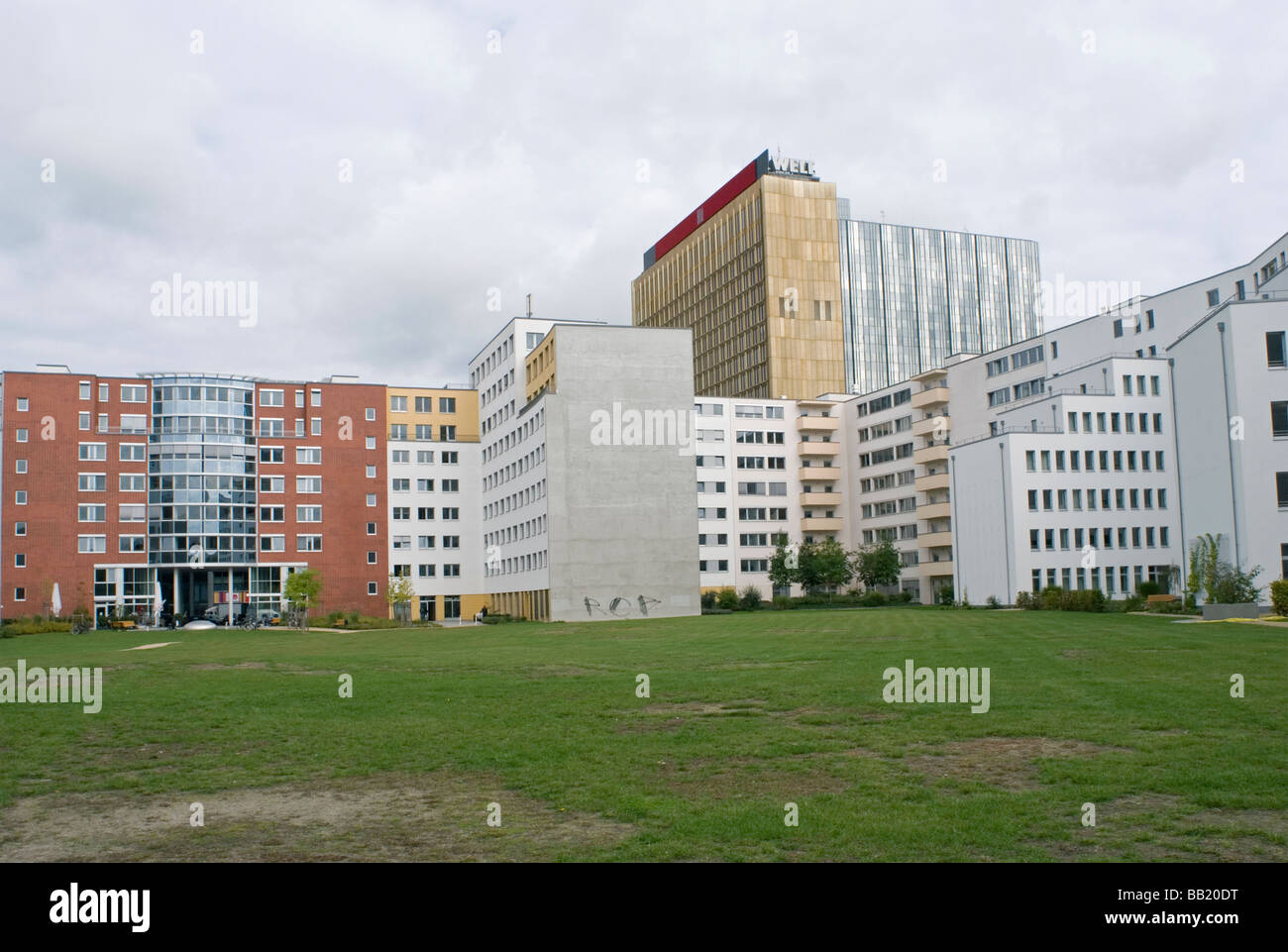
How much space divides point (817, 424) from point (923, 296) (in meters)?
67.7

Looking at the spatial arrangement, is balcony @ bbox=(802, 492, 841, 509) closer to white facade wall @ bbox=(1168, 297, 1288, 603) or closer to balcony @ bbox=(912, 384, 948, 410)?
balcony @ bbox=(912, 384, 948, 410)

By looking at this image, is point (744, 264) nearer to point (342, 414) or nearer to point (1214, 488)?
point (342, 414)

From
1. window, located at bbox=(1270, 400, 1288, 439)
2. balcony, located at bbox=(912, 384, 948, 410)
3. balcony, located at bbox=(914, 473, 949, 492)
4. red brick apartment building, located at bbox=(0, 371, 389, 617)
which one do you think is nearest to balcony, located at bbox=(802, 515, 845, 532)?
balcony, located at bbox=(914, 473, 949, 492)

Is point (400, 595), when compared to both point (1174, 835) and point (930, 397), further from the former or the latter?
point (1174, 835)

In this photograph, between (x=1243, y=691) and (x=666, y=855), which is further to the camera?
(x=1243, y=691)

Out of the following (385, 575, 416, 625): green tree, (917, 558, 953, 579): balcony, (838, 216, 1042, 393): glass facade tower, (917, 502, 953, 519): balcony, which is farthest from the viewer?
(838, 216, 1042, 393): glass facade tower

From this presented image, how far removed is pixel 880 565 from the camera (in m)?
99.7

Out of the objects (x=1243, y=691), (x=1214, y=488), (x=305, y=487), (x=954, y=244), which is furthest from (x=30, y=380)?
(x=954, y=244)

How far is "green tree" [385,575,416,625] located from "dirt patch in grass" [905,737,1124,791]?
263ft

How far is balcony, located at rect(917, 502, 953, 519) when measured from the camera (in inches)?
3797

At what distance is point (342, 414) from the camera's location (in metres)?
106

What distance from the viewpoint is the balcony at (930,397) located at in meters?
101

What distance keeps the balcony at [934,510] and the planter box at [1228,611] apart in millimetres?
52217
